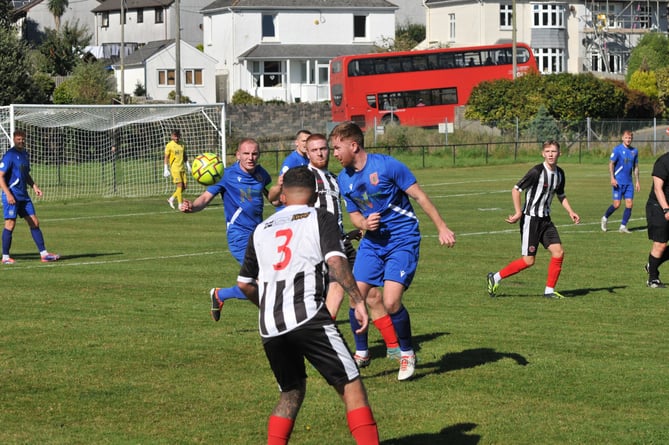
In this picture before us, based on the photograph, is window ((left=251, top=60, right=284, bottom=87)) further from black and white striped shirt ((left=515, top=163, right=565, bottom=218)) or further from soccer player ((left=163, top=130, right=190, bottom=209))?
black and white striped shirt ((left=515, top=163, right=565, bottom=218))

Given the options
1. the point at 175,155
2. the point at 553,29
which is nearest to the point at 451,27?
the point at 553,29

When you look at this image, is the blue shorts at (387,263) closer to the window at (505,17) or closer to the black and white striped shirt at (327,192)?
the black and white striped shirt at (327,192)

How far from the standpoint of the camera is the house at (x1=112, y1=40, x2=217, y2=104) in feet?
284

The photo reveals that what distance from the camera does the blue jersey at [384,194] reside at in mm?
9688

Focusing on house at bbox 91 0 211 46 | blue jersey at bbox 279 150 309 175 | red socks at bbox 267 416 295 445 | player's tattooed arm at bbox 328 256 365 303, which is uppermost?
house at bbox 91 0 211 46

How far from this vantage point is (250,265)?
7.12 metres

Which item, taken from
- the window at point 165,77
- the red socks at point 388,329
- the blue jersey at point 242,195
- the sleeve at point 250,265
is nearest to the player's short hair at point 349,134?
the red socks at point 388,329

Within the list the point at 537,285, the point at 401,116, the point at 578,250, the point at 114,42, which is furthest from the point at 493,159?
the point at 114,42

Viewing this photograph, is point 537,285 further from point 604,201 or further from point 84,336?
point 604,201

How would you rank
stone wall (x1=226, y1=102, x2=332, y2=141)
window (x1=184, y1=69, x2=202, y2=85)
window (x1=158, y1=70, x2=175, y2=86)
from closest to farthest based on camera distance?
stone wall (x1=226, y1=102, x2=332, y2=141) → window (x1=184, y1=69, x2=202, y2=85) → window (x1=158, y1=70, x2=175, y2=86)

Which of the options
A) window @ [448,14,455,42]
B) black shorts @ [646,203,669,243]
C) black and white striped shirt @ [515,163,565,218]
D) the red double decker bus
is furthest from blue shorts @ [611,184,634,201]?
window @ [448,14,455,42]

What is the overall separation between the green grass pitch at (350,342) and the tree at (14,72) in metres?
42.6

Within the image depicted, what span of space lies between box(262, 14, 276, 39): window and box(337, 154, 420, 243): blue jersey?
256ft

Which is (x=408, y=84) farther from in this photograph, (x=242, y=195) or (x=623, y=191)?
(x=242, y=195)
